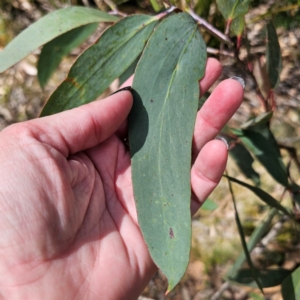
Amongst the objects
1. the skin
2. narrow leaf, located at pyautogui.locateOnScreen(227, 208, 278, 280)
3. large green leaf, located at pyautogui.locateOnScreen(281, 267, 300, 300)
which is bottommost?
narrow leaf, located at pyautogui.locateOnScreen(227, 208, 278, 280)

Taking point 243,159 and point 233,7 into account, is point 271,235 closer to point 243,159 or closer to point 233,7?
point 243,159

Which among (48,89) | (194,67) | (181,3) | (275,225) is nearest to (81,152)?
(194,67)

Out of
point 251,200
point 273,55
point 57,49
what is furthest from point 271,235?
point 57,49

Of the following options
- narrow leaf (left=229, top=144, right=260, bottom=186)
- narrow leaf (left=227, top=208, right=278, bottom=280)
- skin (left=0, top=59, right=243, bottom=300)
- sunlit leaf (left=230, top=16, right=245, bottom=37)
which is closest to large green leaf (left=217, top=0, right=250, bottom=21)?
sunlit leaf (left=230, top=16, right=245, bottom=37)

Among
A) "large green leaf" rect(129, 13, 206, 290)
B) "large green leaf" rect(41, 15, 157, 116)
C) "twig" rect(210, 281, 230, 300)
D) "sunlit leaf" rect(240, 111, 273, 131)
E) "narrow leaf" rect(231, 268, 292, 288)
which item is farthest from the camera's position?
"twig" rect(210, 281, 230, 300)

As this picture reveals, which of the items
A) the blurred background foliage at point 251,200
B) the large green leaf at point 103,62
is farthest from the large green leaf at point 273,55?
the large green leaf at point 103,62

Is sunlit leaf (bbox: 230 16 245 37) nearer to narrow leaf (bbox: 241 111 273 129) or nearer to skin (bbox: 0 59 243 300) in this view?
skin (bbox: 0 59 243 300)
